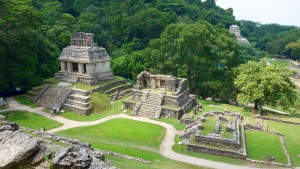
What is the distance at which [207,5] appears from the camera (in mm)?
91688

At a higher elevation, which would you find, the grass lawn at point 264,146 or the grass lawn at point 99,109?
the grass lawn at point 99,109

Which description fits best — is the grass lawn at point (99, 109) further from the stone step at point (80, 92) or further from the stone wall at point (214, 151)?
the stone wall at point (214, 151)

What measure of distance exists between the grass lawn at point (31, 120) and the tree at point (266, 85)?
1775 cm

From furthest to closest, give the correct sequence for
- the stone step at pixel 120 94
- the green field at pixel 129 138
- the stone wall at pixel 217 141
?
the stone step at pixel 120 94, the stone wall at pixel 217 141, the green field at pixel 129 138

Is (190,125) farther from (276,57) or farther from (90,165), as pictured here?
(276,57)

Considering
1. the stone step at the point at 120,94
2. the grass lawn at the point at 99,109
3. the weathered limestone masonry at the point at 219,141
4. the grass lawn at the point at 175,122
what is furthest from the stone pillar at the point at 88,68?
the weathered limestone masonry at the point at 219,141

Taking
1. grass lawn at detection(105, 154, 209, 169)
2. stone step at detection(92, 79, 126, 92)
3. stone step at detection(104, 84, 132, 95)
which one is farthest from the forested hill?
grass lawn at detection(105, 154, 209, 169)

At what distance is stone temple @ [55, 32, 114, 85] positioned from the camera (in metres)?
34.2

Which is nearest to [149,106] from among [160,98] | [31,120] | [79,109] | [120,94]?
[160,98]

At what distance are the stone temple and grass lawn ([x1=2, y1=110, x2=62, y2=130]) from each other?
672cm

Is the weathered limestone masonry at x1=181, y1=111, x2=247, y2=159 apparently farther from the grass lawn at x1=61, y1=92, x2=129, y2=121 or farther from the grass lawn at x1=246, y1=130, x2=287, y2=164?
the grass lawn at x1=61, y1=92, x2=129, y2=121

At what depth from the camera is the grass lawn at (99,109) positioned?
2969 centimetres

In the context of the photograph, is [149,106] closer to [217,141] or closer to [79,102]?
[79,102]

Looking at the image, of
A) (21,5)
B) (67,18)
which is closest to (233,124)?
(21,5)
